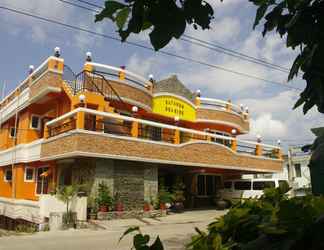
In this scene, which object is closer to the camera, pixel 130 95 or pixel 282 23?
pixel 282 23

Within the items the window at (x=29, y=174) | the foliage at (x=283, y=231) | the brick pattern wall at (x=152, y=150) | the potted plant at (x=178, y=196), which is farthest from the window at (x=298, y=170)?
the foliage at (x=283, y=231)

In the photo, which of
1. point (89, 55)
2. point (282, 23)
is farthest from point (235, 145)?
A: point (282, 23)

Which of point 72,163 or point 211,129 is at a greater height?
point 211,129

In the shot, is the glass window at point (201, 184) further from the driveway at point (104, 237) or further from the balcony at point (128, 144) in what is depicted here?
the driveway at point (104, 237)

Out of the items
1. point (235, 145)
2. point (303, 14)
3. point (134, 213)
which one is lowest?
point (134, 213)

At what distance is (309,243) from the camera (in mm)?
1173

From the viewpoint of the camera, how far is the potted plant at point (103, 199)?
52.3ft

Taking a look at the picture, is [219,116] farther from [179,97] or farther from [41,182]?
[41,182]

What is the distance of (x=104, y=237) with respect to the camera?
12.0 m

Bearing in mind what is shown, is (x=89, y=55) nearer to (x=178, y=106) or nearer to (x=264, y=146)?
(x=178, y=106)

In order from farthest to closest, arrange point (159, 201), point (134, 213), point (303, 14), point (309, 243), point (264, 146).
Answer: point (264, 146) → point (159, 201) → point (134, 213) → point (303, 14) → point (309, 243)

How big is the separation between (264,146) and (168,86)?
7.95 meters

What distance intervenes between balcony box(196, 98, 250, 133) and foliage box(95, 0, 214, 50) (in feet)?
79.1

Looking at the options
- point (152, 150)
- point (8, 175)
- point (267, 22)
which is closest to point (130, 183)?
point (152, 150)
